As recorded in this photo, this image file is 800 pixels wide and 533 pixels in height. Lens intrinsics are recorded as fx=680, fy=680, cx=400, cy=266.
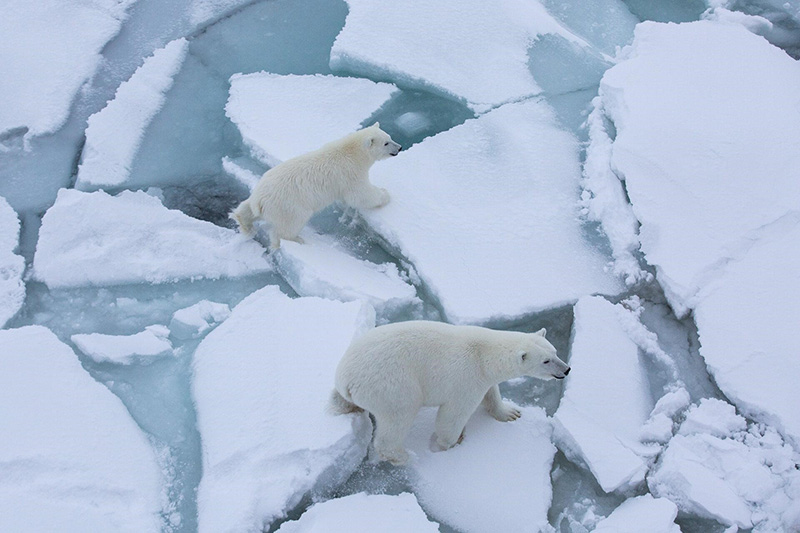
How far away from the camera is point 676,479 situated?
3291 millimetres

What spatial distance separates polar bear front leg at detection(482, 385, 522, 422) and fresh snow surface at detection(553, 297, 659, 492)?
0.22m

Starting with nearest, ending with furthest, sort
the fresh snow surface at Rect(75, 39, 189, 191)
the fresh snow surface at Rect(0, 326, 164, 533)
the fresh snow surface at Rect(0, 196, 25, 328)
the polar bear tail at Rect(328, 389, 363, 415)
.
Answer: the fresh snow surface at Rect(0, 326, 164, 533) → the polar bear tail at Rect(328, 389, 363, 415) → the fresh snow surface at Rect(0, 196, 25, 328) → the fresh snow surface at Rect(75, 39, 189, 191)

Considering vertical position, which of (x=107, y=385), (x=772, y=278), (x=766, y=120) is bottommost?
(x=107, y=385)

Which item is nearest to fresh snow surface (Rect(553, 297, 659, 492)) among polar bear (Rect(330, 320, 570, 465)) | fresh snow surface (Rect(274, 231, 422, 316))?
polar bear (Rect(330, 320, 570, 465))

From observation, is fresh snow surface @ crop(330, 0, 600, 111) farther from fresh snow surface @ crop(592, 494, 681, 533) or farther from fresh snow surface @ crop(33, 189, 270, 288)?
fresh snow surface @ crop(592, 494, 681, 533)

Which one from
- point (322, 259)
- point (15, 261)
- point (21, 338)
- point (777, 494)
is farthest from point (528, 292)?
point (15, 261)

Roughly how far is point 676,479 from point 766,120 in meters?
2.80

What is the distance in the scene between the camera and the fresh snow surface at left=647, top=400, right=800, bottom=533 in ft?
10.5

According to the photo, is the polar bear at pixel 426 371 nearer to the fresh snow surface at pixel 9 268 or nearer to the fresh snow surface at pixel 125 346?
the fresh snow surface at pixel 125 346

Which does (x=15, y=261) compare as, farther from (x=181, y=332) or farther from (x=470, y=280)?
(x=470, y=280)

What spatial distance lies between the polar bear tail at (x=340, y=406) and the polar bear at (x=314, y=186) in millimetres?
1335

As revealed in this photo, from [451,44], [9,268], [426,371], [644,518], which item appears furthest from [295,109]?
[644,518]

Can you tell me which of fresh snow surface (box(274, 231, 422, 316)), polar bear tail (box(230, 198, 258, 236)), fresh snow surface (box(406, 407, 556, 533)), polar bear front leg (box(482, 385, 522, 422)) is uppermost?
polar bear tail (box(230, 198, 258, 236))

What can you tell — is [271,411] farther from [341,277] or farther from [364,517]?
[341,277]
